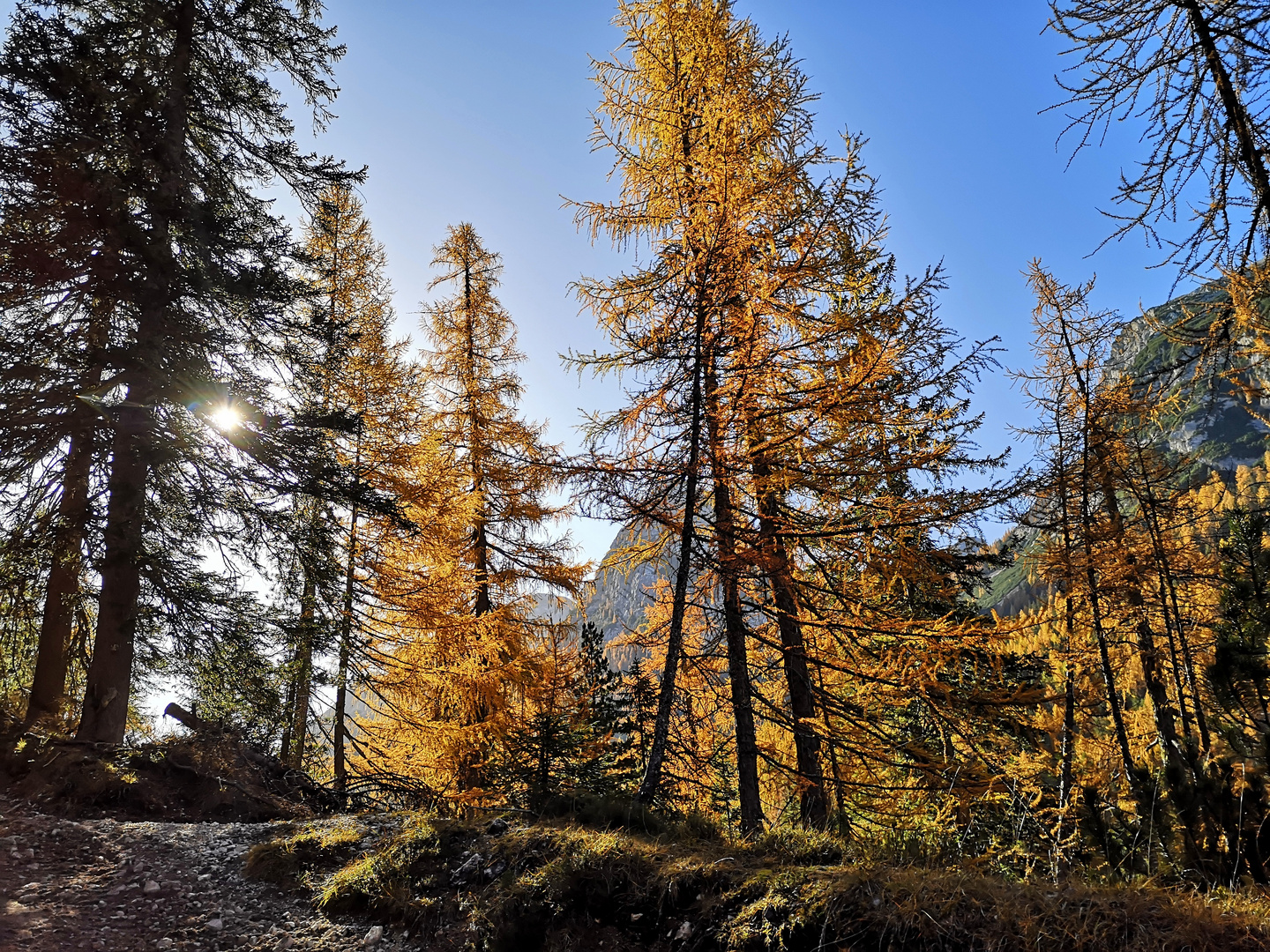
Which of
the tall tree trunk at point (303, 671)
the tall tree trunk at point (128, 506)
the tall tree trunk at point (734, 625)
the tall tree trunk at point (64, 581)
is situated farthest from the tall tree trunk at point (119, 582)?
the tall tree trunk at point (734, 625)

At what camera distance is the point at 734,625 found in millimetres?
6504

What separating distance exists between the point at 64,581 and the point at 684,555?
8.94 m

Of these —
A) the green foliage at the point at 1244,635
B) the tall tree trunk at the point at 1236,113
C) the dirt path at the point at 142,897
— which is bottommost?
the dirt path at the point at 142,897

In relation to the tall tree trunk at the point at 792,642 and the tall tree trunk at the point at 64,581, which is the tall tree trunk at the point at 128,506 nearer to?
the tall tree trunk at the point at 64,581

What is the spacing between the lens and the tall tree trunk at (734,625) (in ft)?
20.4

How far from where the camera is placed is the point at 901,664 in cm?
617

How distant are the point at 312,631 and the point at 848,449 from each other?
7.50m

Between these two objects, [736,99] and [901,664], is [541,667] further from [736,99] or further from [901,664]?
[736,99]

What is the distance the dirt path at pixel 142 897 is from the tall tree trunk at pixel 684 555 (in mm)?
2629

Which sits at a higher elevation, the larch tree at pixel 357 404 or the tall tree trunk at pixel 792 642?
the larch tree at pixel 357 404

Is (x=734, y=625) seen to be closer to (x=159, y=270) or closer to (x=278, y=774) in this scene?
(x=278, y=774)

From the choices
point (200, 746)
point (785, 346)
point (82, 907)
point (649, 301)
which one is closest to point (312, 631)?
point (200, 746)

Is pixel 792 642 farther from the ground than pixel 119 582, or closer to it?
closer to it

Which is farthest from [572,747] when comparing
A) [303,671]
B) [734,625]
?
[303,671]
